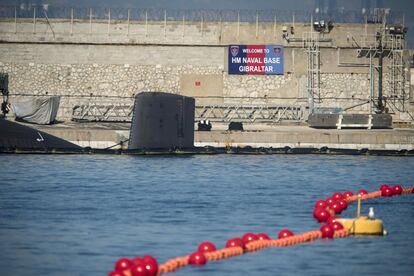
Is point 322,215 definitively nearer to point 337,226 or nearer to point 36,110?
point 337,226

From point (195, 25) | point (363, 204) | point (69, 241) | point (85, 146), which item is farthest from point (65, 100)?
point (69, 241)

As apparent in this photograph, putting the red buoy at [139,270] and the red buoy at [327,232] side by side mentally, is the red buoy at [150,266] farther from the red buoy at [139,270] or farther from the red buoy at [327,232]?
the red buoy at [327,232]

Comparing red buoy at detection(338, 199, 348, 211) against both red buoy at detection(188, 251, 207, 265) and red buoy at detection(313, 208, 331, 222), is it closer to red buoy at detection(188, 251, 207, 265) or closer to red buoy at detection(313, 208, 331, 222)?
red buoy at detection(313, 208, 331, 222)

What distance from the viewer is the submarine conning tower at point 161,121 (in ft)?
168

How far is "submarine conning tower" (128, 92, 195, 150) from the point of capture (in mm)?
51281

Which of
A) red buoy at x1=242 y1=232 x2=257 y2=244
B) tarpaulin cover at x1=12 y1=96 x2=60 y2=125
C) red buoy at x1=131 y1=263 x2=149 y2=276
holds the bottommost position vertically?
red buoy at x1=131 y1=263 x2=149 y2=276

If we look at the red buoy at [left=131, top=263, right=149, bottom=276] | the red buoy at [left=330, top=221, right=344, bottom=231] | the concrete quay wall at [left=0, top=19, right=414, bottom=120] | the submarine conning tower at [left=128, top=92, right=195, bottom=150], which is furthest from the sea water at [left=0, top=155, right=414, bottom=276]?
the concrete quay wall at [left=0, top=19, right=414, bottom=120]

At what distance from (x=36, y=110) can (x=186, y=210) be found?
118 feet

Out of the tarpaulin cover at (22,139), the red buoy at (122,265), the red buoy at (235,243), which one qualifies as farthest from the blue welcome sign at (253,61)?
the red buoy at (122,265)

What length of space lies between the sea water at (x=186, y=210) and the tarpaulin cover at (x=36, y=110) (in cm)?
1257

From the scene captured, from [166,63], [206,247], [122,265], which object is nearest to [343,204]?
[206,247]

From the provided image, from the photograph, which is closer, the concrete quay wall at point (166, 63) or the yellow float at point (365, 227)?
the yellow float at point (365, 227)

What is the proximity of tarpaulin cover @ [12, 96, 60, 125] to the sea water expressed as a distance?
1257 centimetres

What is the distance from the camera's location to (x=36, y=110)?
70.8m
